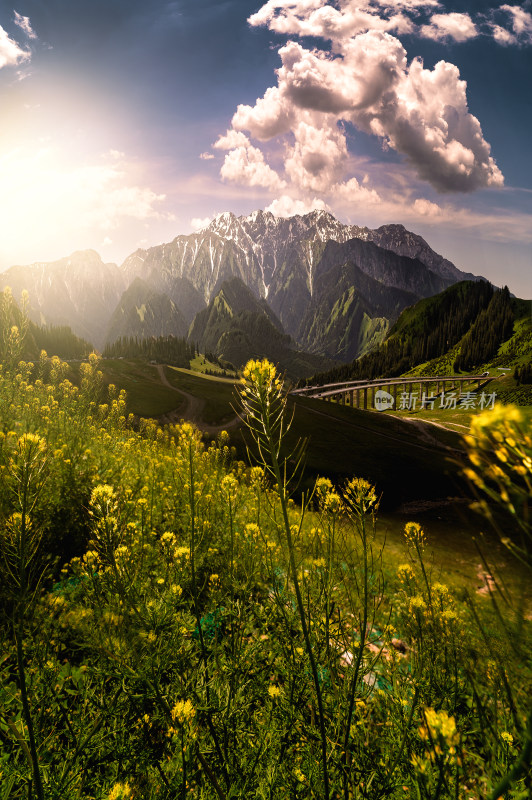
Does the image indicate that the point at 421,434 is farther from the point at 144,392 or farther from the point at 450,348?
the point at 450,348

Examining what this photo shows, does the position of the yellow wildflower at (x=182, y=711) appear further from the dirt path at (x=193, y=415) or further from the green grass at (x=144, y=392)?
the green grass at (x=144, y=392)

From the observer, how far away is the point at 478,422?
1.42m

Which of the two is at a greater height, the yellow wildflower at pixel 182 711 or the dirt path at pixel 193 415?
the yellow wildflower at pixel 182 711

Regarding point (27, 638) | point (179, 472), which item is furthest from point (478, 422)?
point (179, 472)

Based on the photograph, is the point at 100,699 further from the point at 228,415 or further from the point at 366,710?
the point at 228,415

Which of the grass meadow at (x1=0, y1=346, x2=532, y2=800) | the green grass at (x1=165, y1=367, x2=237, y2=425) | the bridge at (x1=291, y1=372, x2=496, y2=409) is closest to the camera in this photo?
the grass meadow at (x1=0, y1=346, x2=532, y2=800)

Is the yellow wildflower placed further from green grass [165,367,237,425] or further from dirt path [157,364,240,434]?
green grass [165,367,237,425]

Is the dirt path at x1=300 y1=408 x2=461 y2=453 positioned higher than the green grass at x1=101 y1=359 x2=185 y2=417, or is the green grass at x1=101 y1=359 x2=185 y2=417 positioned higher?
the green grass at x1=101 y1=359 x2=185 y2=417

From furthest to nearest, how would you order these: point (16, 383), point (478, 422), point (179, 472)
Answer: point (16, 383)
point (179, 472)
point (478, 422)

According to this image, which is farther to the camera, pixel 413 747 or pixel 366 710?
pixel 366 710

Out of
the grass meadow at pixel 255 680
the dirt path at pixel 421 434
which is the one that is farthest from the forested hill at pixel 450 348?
the grass meadow at pixel 255 680

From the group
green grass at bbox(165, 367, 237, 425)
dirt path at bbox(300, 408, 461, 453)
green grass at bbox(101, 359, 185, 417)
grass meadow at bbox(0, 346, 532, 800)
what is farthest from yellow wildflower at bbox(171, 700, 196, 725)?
dirt path at bbox(300, 408, 461, 453)

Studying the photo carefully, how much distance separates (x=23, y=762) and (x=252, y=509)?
6741mm

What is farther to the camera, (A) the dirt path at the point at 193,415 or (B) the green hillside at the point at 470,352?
(B) the green hillside at the point at 470,352
